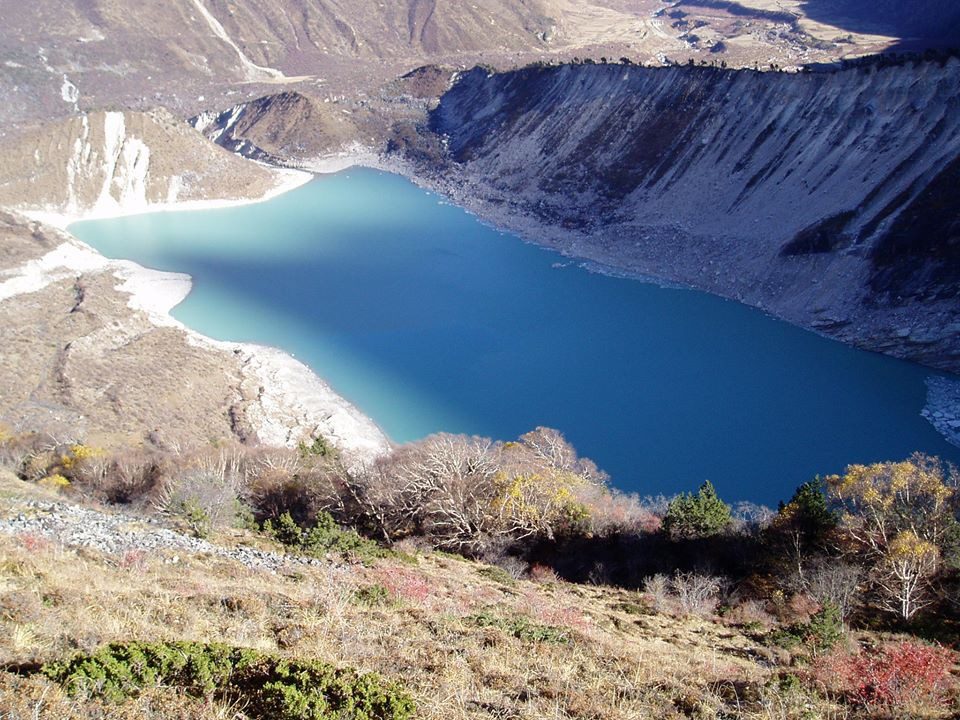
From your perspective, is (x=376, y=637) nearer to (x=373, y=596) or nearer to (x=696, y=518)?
Result: (x=373, y=596)

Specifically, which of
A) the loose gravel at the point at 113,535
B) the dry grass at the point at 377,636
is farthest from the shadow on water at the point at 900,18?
the loose gravel at the point at 113,535

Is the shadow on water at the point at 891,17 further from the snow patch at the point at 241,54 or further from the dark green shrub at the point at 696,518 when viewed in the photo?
the dark green shrub at the point at 696,518

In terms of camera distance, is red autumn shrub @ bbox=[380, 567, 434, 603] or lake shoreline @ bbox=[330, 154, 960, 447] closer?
red autumn shrub @ bbox=[380, 567, 434, 603]

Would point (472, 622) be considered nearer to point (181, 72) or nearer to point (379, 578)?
point (379, 578)

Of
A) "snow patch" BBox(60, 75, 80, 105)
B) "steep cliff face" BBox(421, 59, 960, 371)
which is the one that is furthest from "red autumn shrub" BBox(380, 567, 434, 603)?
"snow patch" BBox(60, 75, 80, 105)

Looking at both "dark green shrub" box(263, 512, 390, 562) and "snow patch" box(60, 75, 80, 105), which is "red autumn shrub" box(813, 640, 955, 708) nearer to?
"dark green shrub" box(263, 512, 390, 562)
